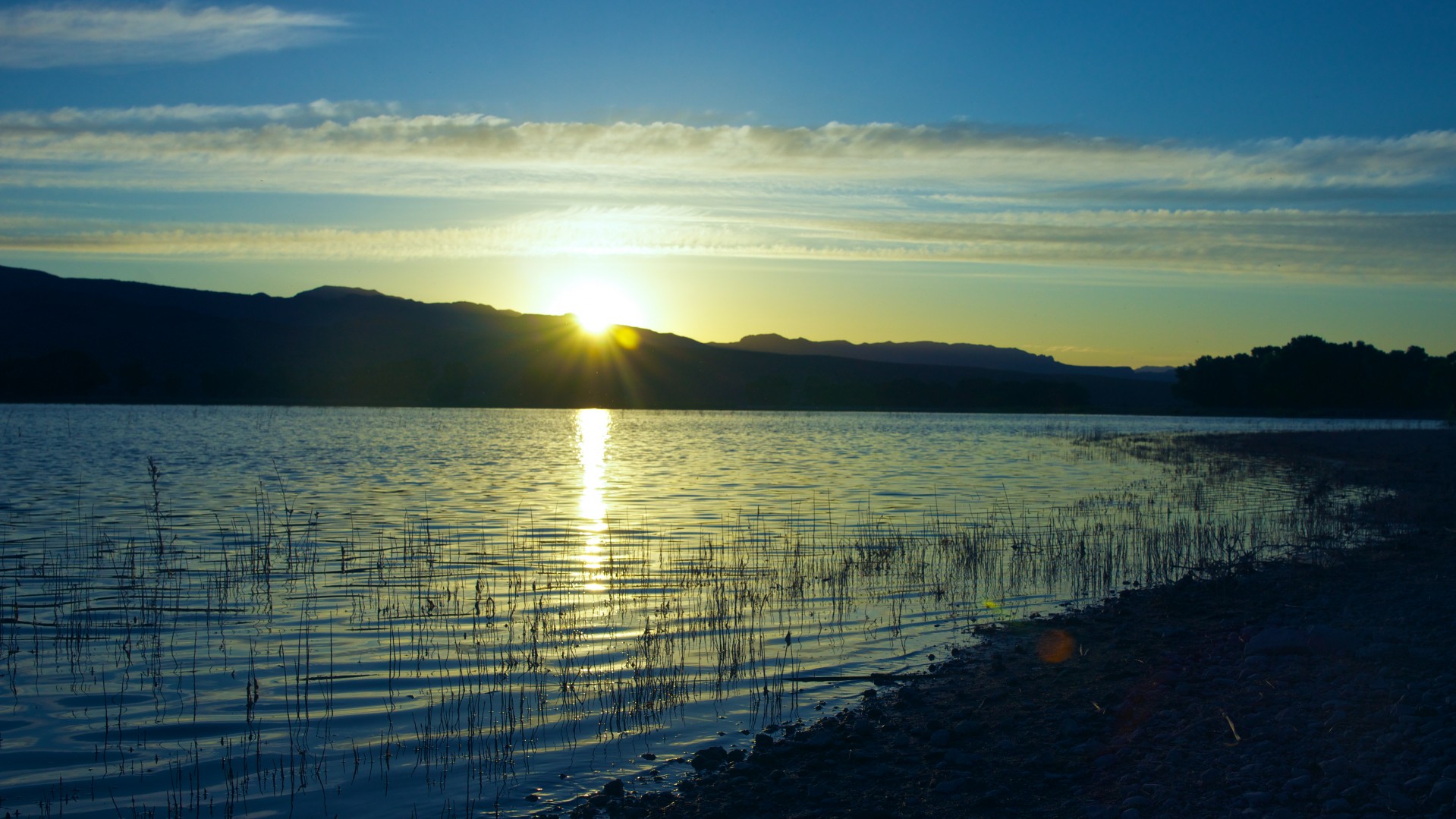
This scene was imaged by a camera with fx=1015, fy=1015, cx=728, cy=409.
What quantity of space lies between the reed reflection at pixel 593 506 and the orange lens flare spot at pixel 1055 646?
6354mm

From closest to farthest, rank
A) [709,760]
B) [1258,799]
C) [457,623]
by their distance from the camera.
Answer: [1258,799], [709,760], [457,623]

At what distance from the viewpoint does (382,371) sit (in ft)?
419

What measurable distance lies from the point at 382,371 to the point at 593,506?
362ft

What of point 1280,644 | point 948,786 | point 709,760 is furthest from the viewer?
point 1280,644

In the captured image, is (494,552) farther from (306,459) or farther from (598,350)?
(598,350)

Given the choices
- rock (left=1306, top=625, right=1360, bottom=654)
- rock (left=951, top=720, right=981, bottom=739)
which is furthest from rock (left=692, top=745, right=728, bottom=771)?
rock (left=1306, top=625, right=1360, bottom=654)

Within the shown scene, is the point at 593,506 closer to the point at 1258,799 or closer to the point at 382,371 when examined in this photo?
the point at 1258,799

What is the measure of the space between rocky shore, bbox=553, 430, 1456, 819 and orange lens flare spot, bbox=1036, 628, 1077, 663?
3 centimetres

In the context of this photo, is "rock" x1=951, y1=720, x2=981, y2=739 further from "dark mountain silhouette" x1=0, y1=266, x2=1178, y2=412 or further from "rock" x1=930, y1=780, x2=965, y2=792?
"dark mountain silhouette" x1=0, y1=266, x2=1178, y2=412

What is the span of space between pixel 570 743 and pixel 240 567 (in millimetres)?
9468

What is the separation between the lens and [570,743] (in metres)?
8.54

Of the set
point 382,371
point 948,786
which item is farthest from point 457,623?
point 382,371

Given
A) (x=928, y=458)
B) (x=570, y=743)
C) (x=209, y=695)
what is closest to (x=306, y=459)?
(x=928, y=458)

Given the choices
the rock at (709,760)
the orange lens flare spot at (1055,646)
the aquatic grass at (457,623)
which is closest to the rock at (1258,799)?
the rock at (709,760)
